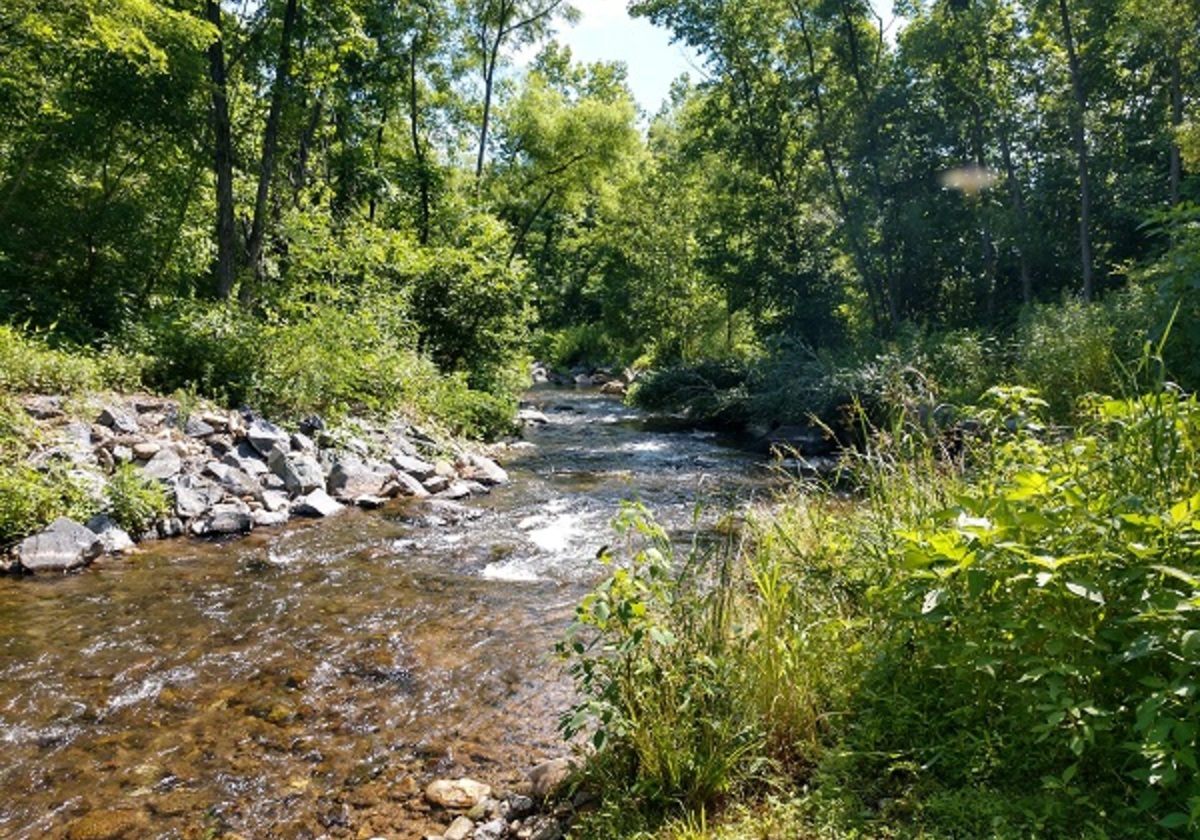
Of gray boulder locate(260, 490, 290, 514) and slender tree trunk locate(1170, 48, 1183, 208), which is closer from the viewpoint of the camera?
gray boulder locate(260, 490, 290, 514)

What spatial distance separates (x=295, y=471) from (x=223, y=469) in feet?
2.72

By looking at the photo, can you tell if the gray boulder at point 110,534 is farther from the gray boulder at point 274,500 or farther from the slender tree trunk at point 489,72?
the slender tree trunk at point 489,72

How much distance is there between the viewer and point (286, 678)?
15.5 ft

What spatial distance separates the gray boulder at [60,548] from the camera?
6.27m

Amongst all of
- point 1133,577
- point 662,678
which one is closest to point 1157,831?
point 1133,577

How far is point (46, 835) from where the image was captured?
320 centimetres

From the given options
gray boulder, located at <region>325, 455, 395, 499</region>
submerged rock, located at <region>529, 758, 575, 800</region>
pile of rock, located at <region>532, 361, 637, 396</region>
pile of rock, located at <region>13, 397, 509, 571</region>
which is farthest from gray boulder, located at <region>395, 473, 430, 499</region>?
pile of rock, located at <region>532, 361, 637, 396</region>

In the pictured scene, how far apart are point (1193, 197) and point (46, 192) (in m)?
22.4

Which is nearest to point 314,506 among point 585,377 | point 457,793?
point 457,793

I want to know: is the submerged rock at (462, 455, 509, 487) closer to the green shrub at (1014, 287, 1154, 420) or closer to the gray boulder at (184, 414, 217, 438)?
the gray boulder at (184, 414, 217, 438)

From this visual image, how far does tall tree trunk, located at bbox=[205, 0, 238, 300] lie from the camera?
12648 millimetres

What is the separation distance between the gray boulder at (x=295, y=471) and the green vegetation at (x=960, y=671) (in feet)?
22.1

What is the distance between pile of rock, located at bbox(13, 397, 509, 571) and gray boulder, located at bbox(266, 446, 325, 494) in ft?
0.04

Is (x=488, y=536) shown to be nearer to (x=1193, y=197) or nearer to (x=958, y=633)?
(x=958, y=633)
